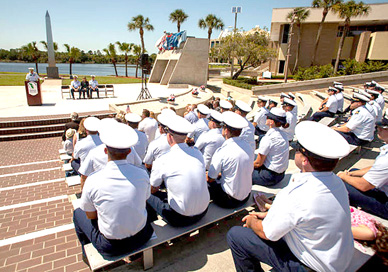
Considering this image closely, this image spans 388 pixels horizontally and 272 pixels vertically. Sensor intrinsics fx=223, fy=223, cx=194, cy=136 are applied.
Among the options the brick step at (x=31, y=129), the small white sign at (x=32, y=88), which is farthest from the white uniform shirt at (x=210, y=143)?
the small white sign at (x=32, y=88)

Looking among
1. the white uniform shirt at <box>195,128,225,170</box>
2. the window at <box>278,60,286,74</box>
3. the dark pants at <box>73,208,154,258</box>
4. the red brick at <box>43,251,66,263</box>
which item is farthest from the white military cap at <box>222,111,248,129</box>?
the window at <box>278,60,286,74</box>

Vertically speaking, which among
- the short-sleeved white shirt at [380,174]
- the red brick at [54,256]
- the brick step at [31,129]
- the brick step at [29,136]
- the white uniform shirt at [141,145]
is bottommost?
the brick step at [29,136]

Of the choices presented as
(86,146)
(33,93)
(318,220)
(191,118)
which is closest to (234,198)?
(318,220)

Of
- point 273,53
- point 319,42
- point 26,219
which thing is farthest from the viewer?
point 319,42

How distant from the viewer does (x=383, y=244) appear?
2115mm

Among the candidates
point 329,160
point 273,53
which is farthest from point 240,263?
point 273,53

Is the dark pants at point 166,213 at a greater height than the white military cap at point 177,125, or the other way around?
the white military cap at point 177,125

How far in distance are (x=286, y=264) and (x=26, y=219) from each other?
4.31m

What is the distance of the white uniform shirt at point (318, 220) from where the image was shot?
173 cm

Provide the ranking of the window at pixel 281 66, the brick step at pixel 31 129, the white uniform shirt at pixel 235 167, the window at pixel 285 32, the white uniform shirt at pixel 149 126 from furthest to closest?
the window at pixel 281 66
the window at pixel 285 32
the brick step at pixel 31 129
the white uniform shirt at pixel 149 126
the white uniform shirt at pixel 235 167

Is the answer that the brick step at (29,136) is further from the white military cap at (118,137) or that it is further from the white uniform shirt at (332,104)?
the white uniform shirt at (332,104)

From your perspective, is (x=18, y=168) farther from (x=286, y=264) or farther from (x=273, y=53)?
(x=273, y=53)

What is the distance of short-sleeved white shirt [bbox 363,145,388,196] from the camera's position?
2725 millimetres

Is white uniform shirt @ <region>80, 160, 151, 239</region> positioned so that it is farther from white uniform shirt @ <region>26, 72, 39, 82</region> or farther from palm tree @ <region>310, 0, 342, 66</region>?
palm tree @ <region>310, 0, 342, 66</region>
